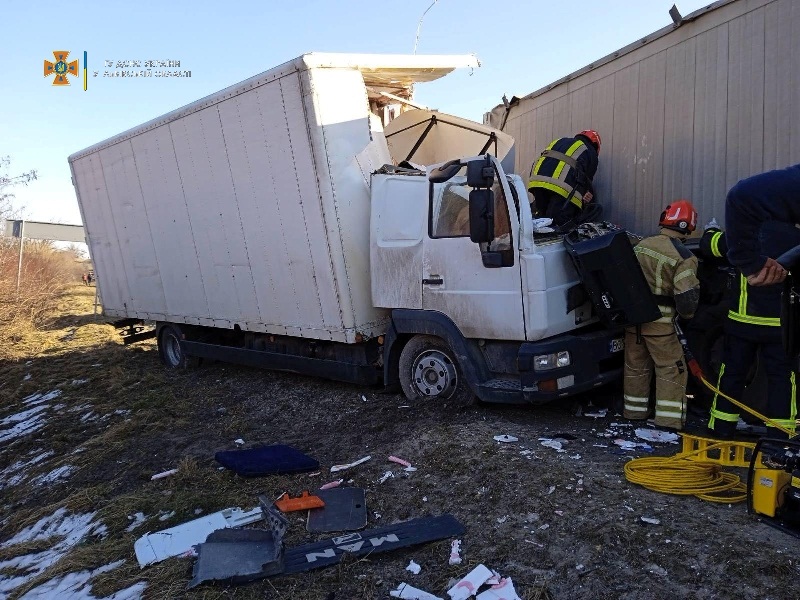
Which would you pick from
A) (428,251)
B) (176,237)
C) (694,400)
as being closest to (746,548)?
(694,400)

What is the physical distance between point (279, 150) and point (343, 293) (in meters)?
1.49

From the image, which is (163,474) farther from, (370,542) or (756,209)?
(756,209)

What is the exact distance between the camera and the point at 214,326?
7.67m

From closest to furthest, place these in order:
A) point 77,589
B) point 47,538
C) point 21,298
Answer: point 77,589 < point 47,538 < point 21,298

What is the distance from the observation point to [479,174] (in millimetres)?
4645

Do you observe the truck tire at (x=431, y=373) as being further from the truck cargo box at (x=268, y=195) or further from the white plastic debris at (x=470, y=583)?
the white plastic debris at (x=470, y=583)

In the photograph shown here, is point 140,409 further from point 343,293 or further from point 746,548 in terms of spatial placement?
point 746,548

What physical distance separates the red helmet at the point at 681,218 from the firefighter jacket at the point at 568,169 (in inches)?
45.3

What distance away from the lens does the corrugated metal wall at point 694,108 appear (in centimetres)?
480

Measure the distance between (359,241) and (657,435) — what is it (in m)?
2.97

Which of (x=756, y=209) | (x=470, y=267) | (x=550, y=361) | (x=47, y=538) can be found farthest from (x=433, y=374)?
(x=756, y=209)

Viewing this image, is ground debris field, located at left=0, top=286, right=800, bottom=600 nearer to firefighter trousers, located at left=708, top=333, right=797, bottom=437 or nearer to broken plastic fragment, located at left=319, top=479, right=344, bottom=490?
broken plastic fragment, located at left=319, top=479, right=344, bottom=490

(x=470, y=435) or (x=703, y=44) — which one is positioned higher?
(x=703, y=44)

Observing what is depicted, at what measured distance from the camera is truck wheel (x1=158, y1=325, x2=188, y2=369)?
897cm
